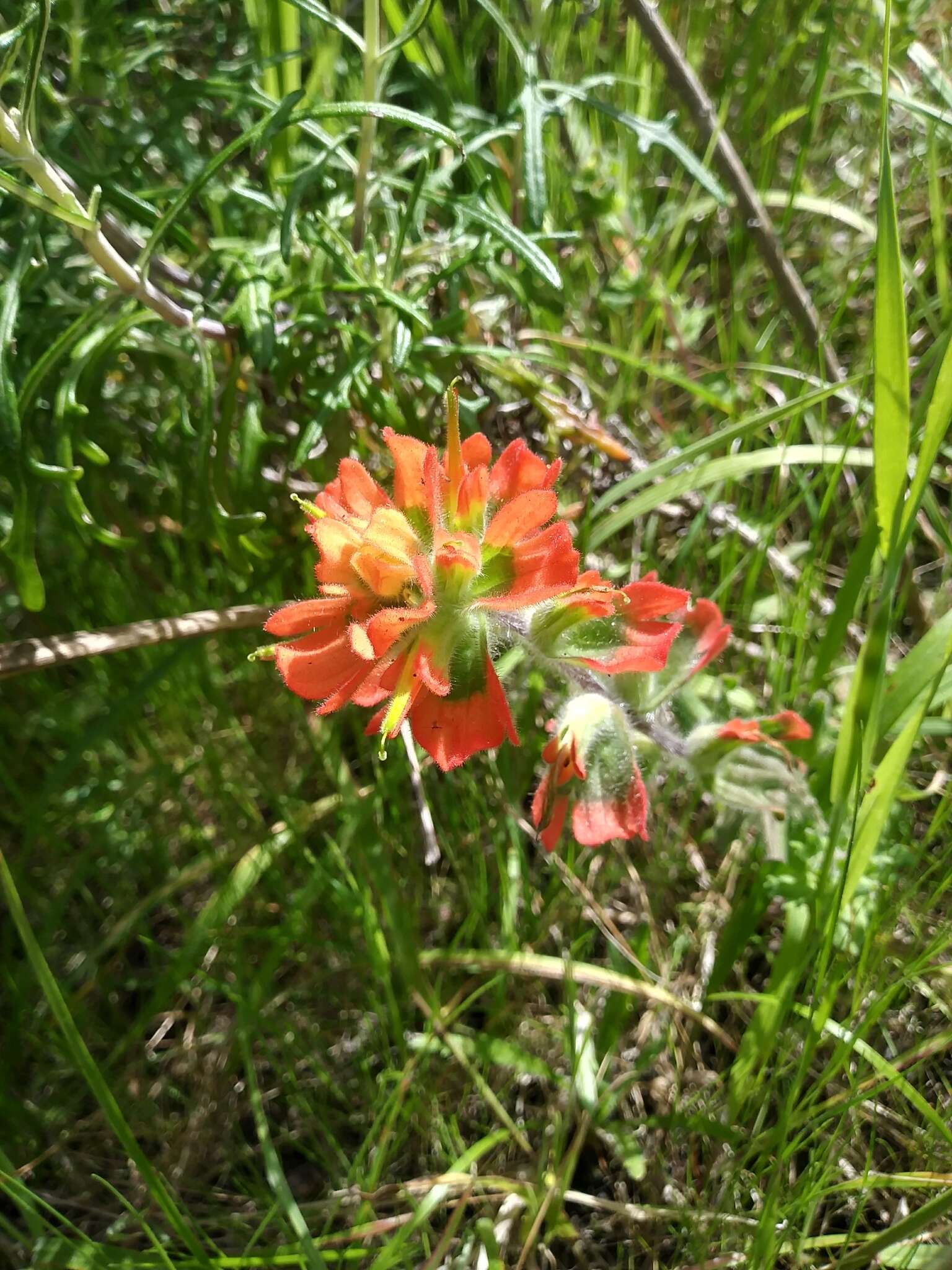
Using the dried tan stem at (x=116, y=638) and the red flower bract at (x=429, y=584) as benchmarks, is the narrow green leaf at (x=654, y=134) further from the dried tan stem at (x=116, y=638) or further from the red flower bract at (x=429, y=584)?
the dried tan stem at (x=116, y=638)

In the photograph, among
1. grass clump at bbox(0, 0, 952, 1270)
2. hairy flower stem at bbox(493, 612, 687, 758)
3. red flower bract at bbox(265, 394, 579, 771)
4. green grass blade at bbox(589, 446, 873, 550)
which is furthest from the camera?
green grass blade at bbox(589, 446, 873, 550)

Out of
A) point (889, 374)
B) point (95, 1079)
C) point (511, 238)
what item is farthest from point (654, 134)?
point (95, 1079)

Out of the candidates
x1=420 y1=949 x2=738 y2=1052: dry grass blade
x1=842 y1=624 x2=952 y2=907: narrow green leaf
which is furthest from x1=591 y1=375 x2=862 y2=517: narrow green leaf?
x1=420 y1=949 x2=738 y2=1052: dry grass blade

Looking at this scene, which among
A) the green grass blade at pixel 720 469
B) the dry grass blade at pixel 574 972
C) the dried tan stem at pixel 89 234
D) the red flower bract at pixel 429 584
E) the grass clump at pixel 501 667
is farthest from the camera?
the dry grass blade at pixel 574 972

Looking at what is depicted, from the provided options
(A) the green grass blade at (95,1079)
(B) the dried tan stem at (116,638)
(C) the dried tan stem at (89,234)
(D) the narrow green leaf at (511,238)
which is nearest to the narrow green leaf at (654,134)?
(D) the narrow green leaf at (511,238)

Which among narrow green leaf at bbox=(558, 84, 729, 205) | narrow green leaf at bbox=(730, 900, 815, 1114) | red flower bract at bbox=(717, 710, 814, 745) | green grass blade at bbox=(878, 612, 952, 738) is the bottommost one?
narrow green leaf at bbox=(730, 900, 815, 1114)

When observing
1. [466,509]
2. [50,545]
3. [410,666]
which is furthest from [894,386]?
[50,545]

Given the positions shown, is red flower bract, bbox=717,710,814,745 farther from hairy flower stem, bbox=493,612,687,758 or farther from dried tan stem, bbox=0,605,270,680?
dried tan stem, bbox=0,605,270,680
